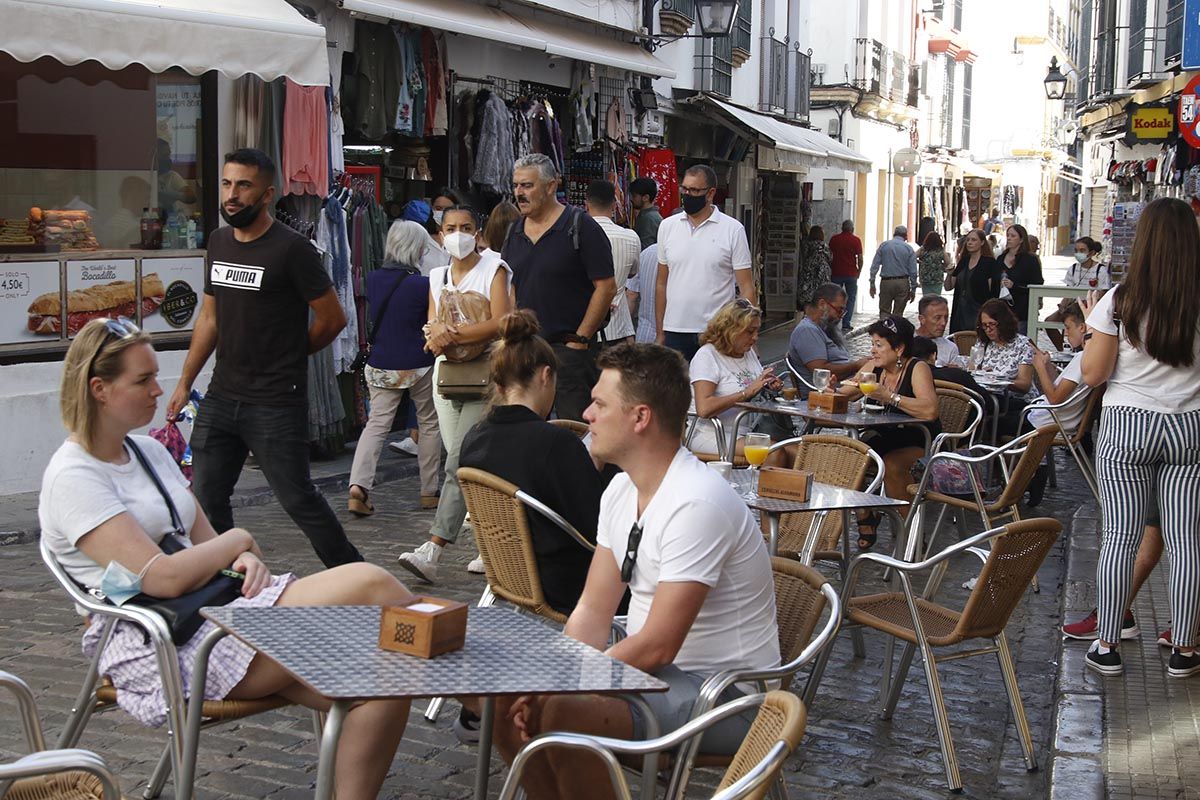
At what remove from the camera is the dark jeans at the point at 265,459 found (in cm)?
621

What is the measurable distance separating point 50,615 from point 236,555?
9.26ft

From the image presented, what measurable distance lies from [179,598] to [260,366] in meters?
2.37

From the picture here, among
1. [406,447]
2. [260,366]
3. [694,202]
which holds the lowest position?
[406,447]

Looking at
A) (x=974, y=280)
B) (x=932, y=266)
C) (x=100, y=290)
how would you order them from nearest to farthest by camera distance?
(x=100, y=290)
(x=974, y=280)
(x=932, y=266)

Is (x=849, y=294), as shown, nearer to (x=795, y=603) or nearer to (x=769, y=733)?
(x=795, y=603)

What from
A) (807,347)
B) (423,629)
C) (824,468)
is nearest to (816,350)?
(807,347)

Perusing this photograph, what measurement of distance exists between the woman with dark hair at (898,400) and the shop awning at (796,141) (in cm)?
1264

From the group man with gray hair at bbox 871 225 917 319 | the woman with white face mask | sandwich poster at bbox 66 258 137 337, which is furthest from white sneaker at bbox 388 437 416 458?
man with gray hair at bbox 871 225 917 319

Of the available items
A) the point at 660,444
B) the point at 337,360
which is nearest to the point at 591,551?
the point at 660,444

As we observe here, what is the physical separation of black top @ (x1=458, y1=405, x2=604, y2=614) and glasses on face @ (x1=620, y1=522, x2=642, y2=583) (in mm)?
977

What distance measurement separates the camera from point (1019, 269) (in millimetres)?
16719

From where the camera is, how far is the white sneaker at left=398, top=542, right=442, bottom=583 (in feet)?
23.1

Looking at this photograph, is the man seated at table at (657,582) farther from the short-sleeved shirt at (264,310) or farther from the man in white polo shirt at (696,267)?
the man in white polo shirt at (696,267)

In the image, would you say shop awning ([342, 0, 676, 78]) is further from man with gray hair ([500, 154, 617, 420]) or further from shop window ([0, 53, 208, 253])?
man with gray hair ([500, 154, 617, 420])
